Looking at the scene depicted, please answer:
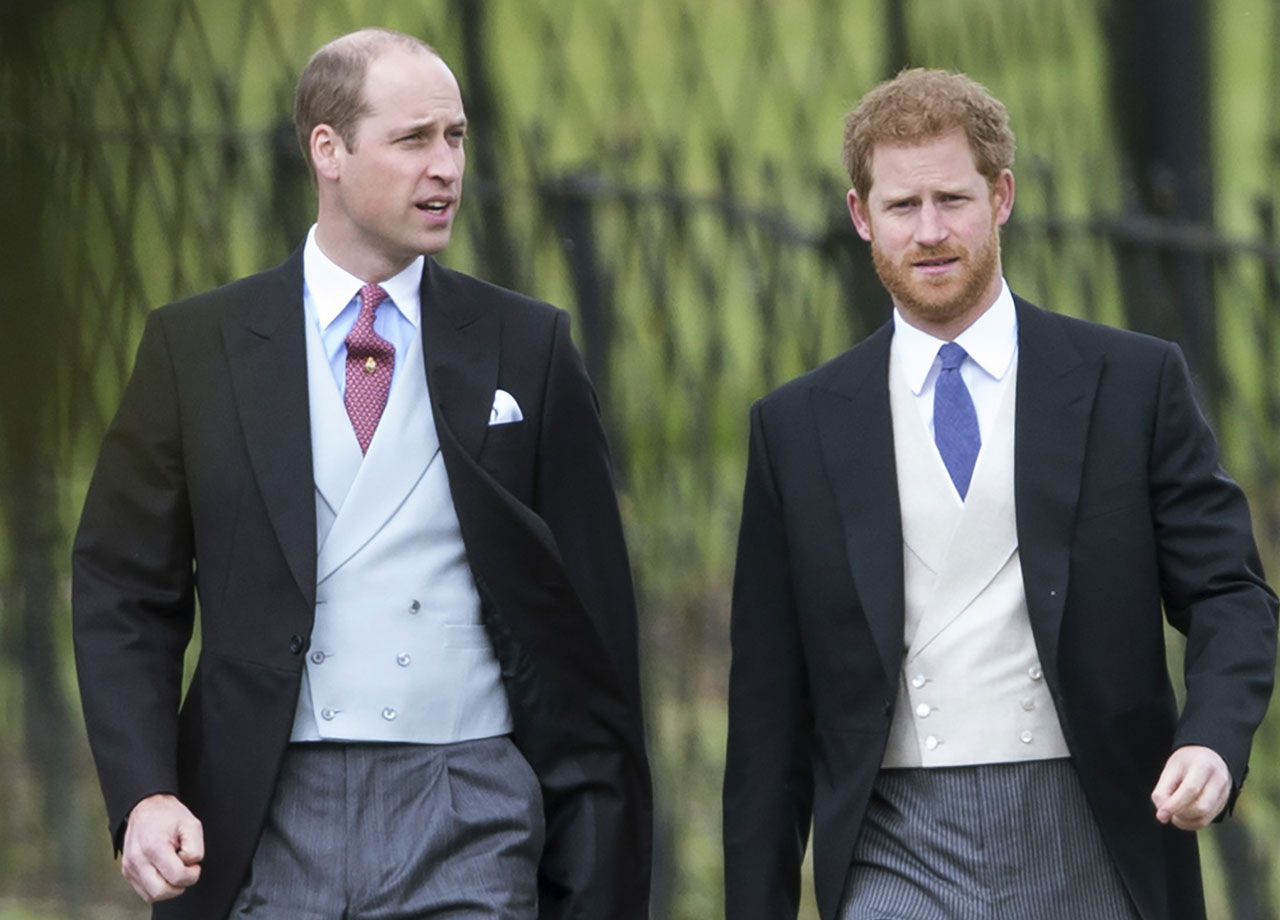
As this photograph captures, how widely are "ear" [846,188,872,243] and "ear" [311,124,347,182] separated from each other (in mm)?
→ 785

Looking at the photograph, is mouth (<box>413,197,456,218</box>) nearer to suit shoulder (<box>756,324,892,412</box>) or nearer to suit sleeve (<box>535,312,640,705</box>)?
suit sleeve (<box>535,312,640,705</box>)

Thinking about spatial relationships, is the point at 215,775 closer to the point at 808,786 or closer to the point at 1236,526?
the point at 808,786

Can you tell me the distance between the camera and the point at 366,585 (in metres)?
3.84

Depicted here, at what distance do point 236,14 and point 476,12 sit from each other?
1.75 feet

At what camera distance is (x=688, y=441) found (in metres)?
5.63

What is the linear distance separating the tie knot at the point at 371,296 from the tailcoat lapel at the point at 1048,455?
0.98 m

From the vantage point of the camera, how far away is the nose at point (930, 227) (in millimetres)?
3781

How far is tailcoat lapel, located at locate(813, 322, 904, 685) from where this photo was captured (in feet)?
12.4

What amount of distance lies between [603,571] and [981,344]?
0.70m

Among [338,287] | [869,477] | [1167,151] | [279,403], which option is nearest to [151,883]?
[279,403]

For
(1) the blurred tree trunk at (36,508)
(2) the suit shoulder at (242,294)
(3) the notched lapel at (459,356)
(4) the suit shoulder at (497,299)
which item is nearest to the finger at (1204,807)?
(3) the notched lapel at (459,356)

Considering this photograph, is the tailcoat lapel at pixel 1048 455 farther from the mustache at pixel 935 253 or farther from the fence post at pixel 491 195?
the fence post at pixel 491 195

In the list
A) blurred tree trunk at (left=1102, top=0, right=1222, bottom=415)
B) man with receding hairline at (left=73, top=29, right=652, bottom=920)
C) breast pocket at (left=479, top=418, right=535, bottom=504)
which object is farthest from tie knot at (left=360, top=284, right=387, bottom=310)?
blurred tree trunk at (left=1102, top=0, right=1222, bottom=415)

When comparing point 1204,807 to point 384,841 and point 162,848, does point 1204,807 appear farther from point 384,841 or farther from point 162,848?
point 162,848
